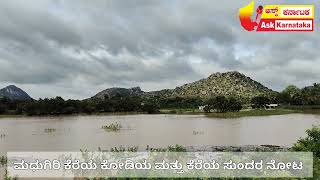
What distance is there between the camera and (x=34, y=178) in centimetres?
1512

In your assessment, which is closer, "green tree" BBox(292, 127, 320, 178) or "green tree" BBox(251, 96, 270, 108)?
"green tree" BBox(292, 127, 320, 178)

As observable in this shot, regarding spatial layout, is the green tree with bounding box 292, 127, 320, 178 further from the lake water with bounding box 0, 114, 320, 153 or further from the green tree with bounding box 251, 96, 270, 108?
the green tree with bounding box 251, 96, 270, 108

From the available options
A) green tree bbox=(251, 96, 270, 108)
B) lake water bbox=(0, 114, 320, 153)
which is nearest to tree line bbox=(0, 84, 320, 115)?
green tree bbox=(251, 96, 270, 108)

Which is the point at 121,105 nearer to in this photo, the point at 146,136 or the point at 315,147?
the point at 146,136

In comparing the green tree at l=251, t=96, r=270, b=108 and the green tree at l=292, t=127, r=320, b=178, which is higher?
the green tree at l=251, t=96, r=270, b=108

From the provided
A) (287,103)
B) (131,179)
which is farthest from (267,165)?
(287,103)

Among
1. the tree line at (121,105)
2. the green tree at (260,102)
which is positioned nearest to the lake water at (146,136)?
the tree line at (121,105)

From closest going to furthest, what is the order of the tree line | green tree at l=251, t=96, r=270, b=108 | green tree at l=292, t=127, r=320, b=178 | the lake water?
green tree at l=292, t=127, r=320, b=178
the lake water
the tree line
green tree at l=251, t=96, r=270, b=108

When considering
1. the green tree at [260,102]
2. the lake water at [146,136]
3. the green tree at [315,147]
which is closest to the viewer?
the green tree at [315,147]

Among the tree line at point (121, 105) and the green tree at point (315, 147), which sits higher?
the tree line at point (121, 105)

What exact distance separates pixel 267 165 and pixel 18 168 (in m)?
10.4

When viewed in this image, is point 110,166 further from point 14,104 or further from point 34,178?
point 14,104

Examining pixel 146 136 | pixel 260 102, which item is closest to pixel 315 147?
pixel 146 136

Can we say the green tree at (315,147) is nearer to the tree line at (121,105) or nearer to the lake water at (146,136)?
the lake water at (146,136)
